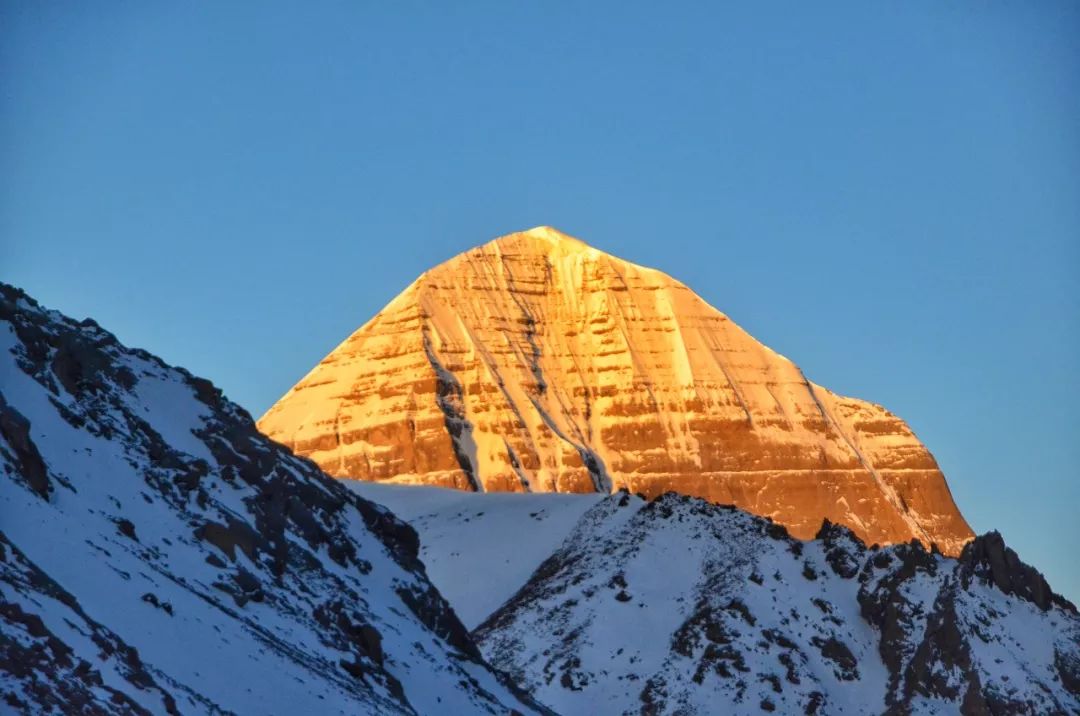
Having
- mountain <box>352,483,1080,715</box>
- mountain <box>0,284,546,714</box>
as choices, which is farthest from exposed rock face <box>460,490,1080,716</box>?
mountain <box>0,284,546,714</box>

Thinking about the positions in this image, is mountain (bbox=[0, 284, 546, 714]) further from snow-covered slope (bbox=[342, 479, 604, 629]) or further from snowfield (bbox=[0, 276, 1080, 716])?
snow-covered slope (bbox=[342, 479, 604, 629])

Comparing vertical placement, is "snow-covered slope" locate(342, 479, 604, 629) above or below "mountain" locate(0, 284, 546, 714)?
above

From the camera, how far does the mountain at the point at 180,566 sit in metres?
65.4

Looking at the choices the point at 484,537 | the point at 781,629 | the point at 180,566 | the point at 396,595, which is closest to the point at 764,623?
the point at 781,629

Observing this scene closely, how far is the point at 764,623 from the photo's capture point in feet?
419

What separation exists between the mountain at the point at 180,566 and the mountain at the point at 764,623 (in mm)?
17427

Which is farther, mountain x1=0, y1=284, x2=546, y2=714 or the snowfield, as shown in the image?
the snowfield

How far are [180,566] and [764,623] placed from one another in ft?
168

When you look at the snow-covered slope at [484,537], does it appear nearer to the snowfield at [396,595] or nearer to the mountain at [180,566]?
the snowfield at [396,595]

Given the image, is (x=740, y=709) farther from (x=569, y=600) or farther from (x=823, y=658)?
(x=569, y=600)

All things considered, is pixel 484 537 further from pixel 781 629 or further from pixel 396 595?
pixel 396 595

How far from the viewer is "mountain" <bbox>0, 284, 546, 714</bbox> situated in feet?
215

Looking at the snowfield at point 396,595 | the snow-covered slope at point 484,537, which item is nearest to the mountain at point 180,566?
the snowfield at point 396,595

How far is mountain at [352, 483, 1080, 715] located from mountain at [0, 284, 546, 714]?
1743 centimetres
